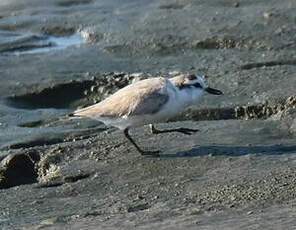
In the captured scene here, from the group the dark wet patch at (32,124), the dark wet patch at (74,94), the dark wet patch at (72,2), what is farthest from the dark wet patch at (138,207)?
the dark wet patch at (72,2)

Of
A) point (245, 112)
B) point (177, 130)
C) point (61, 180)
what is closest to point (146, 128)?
point (177, 130)

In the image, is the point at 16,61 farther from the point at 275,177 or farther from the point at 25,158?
the point at 275,177

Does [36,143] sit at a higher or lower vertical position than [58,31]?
lower

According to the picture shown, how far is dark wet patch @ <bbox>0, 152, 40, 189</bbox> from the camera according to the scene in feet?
24.3

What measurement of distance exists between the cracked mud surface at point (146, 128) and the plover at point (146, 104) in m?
0.25

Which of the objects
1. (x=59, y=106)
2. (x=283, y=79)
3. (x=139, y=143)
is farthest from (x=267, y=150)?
(x=59, y=106)

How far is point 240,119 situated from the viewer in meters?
8.16

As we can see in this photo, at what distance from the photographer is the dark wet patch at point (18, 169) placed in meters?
7.39

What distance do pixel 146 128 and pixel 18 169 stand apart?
1.35 m

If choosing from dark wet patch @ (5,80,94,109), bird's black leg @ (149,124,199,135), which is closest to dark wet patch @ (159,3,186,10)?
dark wet patch @ (5,80,94,109)

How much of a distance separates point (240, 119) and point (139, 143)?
3.61 ft

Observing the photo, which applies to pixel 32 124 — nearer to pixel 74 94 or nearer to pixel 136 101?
pixel 74 94

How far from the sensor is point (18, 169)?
7.54m

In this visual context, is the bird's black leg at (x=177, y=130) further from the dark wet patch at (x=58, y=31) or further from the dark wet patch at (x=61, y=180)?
the dark wet patch at (x=58, y=31)
